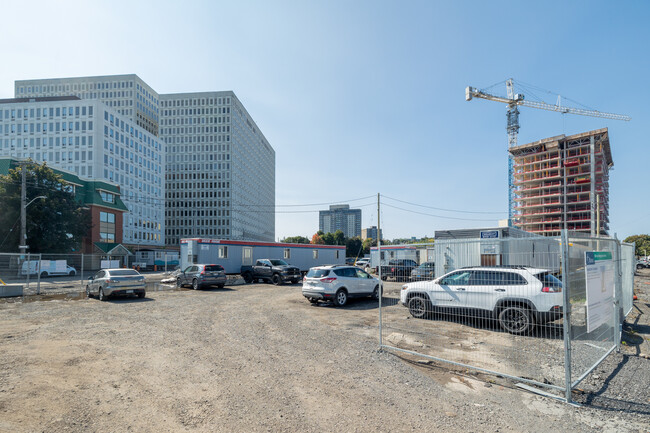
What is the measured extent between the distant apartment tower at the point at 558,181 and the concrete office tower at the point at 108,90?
121 metres

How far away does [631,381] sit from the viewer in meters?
5.55

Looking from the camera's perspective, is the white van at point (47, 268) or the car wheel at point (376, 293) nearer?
the car wheel at point (376, 293)

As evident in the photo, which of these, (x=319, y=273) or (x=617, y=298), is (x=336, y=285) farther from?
(x=617, y=298)

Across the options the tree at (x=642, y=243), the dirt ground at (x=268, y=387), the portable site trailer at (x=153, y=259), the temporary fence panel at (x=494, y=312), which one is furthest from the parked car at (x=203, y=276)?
the tree at (x=642, y=243)

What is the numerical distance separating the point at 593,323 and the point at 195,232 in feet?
387

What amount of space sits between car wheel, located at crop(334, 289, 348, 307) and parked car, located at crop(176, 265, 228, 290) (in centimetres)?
1027

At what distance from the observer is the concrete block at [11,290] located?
A: 17688 millimetres

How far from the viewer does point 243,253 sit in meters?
29.9

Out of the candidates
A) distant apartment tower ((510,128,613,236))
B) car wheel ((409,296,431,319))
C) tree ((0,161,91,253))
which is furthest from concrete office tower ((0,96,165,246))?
distant apartment tower ((510,128,613,236))

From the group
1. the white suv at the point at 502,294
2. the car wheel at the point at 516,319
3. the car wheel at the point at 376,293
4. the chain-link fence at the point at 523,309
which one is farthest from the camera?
the car wheel at the point at 376,293

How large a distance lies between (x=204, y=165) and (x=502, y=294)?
12061 centimetres

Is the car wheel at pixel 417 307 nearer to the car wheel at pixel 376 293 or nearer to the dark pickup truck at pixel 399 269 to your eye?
the dark pickup truck at pixel 399 269

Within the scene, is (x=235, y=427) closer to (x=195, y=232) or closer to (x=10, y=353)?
(x=10, y=353)

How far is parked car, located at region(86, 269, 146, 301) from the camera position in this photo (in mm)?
16406
